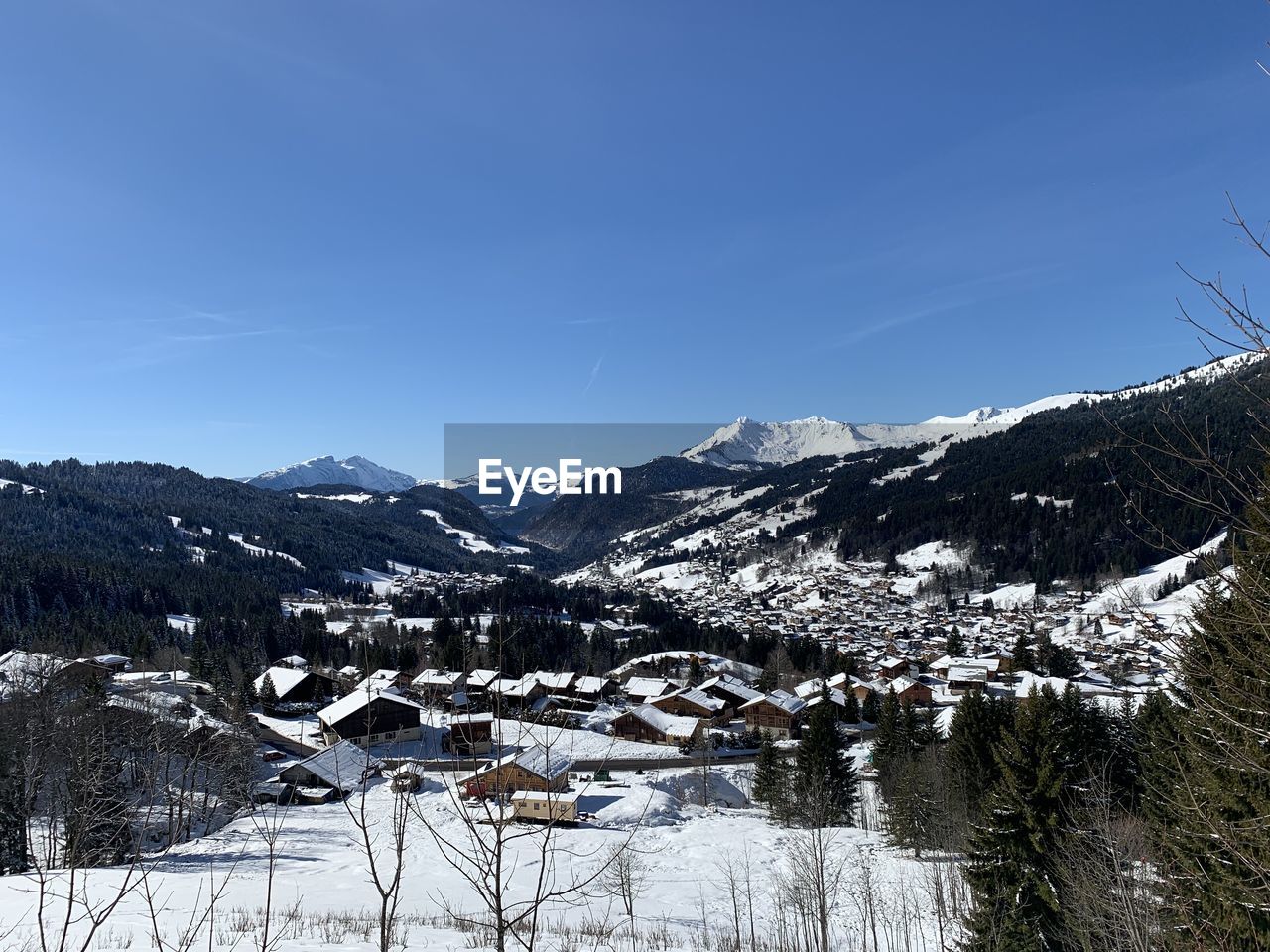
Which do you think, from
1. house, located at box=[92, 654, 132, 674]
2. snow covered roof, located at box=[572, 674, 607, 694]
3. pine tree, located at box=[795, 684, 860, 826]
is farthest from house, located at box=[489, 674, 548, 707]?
house, located at box=[92, 654, 132, 674]

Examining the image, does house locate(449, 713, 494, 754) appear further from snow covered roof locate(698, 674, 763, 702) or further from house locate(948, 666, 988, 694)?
house locate(948, 666, 988, 694)

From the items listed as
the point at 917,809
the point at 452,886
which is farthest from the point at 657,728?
the point at 452,886

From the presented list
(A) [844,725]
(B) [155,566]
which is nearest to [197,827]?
(A) [844,725]

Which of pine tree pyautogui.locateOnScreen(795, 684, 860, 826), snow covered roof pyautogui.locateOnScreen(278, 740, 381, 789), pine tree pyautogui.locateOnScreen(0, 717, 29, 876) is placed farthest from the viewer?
snow covered roof pyautogui.locateOnScreen(278, 740, 381, 789)

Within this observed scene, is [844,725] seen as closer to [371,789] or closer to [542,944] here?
[371,789]

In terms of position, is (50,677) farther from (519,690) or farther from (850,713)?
(850,713)

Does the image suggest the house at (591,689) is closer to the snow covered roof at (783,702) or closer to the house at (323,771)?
the snow covered roof at (783,702)
